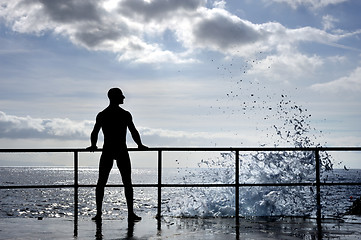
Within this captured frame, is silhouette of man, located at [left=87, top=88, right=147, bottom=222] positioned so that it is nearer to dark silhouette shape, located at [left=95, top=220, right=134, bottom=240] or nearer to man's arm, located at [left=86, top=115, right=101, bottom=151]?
man's arm, located at [left=86, top=115, right=101, bottom=151]

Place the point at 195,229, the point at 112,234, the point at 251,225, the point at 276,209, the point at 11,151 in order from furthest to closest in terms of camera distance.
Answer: the point at 276,209 < the point at 11,151 < the point at 251,225 < the point at 195,229 < the point at 112,234

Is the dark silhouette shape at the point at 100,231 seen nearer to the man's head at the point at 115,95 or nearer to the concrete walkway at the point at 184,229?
the concrete walkway at the point at 184,229

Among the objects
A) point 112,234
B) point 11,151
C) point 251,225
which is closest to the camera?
point 112,234

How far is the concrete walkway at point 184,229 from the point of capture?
691cm

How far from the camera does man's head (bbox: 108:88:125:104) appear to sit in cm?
841


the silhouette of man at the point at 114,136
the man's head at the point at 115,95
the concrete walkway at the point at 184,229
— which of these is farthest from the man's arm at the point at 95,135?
the concrete walkway at the point at 184,229

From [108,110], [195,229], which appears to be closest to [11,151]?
[108,110]

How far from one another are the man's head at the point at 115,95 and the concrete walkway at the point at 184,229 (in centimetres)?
183

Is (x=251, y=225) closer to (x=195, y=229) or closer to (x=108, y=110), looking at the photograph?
(x=195, y=229)

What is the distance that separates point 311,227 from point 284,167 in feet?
13.2

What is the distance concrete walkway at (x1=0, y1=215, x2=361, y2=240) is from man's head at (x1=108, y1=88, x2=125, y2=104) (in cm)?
183

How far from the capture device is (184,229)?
7.49 m

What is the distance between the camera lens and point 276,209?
11383 millimetres

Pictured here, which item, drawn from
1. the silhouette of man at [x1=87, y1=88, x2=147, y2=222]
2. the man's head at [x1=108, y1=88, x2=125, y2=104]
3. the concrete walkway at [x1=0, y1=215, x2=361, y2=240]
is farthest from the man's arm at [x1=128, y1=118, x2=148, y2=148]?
the concrete walkway at [x1=0, y1=215, x2=361, y2=240]
